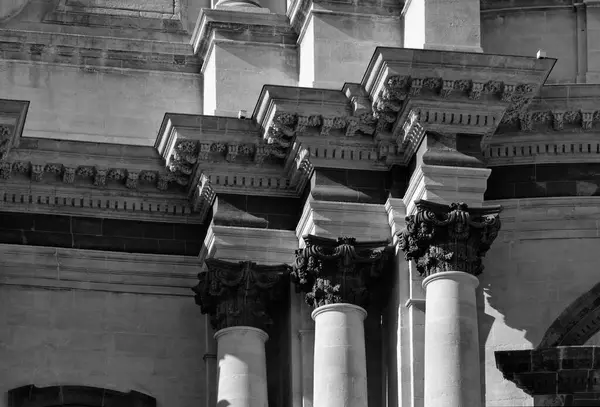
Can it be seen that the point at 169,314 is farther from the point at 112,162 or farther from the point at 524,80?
the point at 524,80

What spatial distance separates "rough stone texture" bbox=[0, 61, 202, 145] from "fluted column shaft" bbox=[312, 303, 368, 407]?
5.02 metres

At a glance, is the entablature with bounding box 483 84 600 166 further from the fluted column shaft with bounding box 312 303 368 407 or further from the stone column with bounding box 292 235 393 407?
the fluted column shaft with bounding box 312 303 368 407

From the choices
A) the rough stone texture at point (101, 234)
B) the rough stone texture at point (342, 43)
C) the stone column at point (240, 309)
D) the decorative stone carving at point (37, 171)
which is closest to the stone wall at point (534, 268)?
the rough stone texture at point (342, 43)

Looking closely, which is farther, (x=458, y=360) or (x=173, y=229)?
(x=173, y=229)

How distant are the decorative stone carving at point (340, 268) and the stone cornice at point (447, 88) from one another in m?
1.75

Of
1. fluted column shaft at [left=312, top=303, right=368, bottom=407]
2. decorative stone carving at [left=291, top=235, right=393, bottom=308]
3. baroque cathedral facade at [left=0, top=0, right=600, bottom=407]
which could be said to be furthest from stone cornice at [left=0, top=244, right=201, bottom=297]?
fluted column shaft at [left=312, top=303, right=368, bottom=407]

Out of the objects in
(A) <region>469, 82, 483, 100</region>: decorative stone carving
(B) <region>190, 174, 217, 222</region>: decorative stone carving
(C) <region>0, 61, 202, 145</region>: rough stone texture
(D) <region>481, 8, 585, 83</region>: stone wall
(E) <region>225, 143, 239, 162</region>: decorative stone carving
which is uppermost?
(D) <region>481, 8, 585, 83</region>: stone wall

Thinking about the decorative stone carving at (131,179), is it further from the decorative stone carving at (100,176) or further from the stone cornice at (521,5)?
the stone cornice at (521,5)

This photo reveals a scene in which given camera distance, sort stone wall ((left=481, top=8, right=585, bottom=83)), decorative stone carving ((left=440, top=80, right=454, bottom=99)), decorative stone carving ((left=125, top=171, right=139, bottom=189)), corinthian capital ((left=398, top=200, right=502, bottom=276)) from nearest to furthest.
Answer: corinthian capital ((left=398, top=200, right=502, bottom=276)) → decorative stone carving ((left=440, top=80, right=454, bottom=99)) → decorative stone carving ((left=125, top=171, right=139, bottom=189)) → stone wall ((left=481, top=8, right=585, bottom=83))

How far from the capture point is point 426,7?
4431 cm

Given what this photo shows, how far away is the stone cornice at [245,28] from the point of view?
151 feet

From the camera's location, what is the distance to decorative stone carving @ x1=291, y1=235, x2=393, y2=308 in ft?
141

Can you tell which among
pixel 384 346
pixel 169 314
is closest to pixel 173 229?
pixel 169 314

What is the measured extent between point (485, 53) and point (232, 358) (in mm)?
5885
